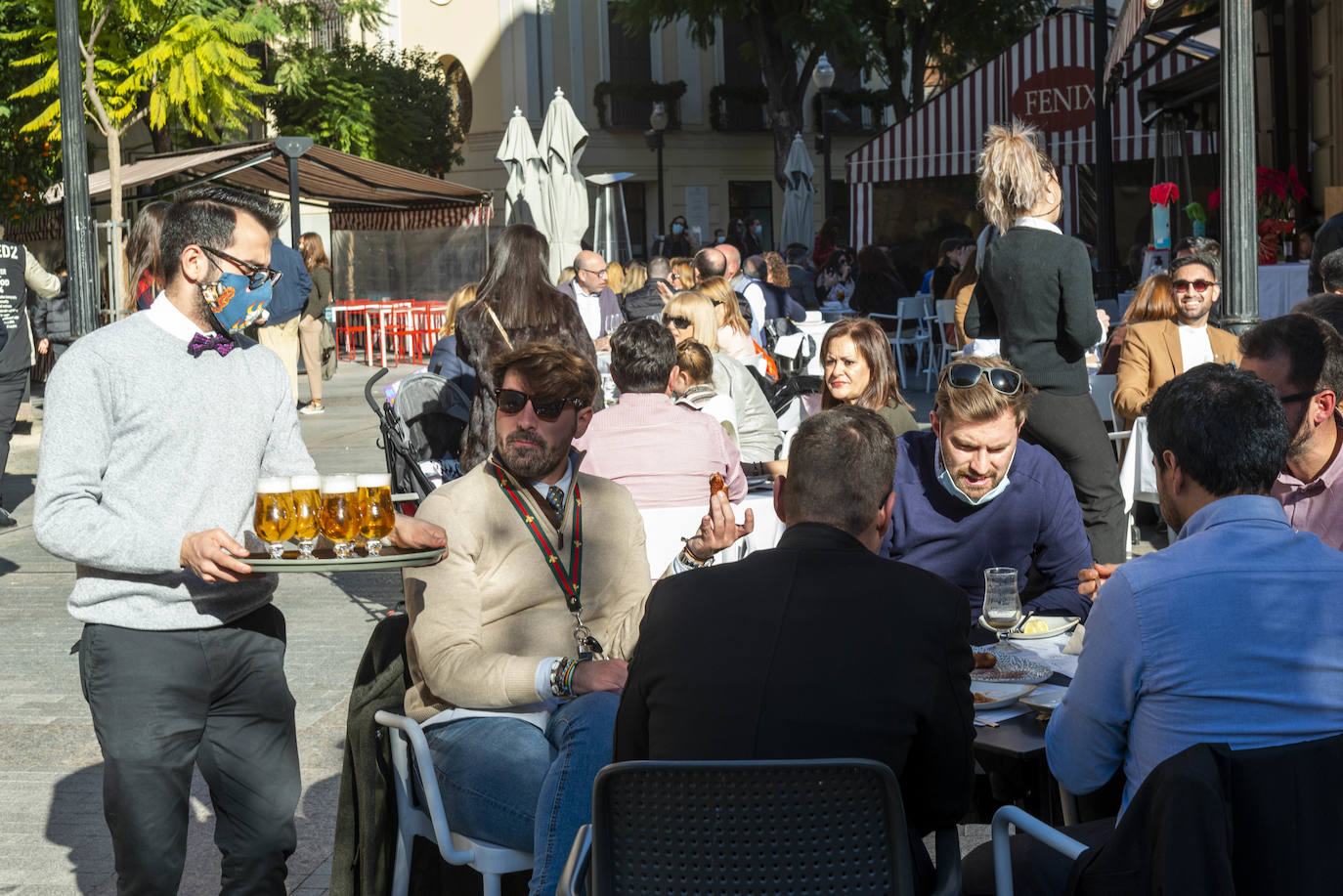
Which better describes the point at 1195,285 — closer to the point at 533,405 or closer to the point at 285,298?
the point at 533,405

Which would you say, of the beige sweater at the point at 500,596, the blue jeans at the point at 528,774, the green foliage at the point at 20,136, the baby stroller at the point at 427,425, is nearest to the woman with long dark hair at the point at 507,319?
the baby stroller at the point at 427,425

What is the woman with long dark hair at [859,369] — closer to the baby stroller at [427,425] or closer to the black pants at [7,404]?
the baby stroller at [427,425]

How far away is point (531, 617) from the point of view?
3.47 m

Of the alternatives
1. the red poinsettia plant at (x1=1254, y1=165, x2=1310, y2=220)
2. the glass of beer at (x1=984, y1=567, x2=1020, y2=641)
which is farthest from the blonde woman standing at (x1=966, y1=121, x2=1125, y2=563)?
the red poinsettia plant at (x1=1254, y1=165, x2=1310, y2=220)

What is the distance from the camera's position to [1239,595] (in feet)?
8.19

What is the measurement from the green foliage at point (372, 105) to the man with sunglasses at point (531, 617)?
2551 cm

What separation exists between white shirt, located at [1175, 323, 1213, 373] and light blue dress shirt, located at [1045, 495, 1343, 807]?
4.75 meters

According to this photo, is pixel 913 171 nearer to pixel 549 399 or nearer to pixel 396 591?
pixel 396 591

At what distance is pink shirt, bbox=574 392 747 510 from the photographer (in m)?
5.50

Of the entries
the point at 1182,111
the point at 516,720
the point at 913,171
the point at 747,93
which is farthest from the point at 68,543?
the point at 747,93

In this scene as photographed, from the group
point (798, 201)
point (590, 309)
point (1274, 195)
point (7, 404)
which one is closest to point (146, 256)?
point (7, 404)

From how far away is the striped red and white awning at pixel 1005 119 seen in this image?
21609mm

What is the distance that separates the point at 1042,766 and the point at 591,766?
994 mm

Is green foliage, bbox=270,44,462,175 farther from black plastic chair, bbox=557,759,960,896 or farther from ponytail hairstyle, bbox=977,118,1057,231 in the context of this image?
black plastic chair, bbox=557,759,960,896
